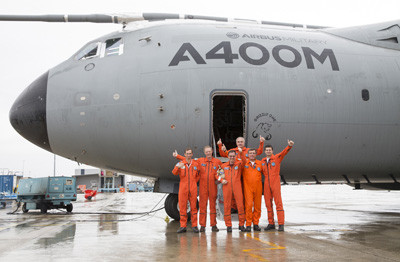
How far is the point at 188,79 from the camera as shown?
376 inches

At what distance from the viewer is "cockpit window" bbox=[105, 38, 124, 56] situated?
10.3 m

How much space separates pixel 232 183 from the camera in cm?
862

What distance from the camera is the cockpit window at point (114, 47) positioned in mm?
10336

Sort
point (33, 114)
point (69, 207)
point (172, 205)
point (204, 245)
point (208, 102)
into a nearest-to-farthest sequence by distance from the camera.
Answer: point (204, 245) < point (208, 102) < point (33, 114) < point (172, 205) < point (69, 207)

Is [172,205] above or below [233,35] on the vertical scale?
below

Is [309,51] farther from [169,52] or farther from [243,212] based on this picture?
[243,212]

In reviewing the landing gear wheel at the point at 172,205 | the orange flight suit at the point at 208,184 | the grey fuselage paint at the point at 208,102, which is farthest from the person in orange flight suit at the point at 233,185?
the landing gear wheel at the point at 172,205

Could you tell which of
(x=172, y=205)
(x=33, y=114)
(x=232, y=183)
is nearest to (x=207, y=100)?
(x=232, y=183)

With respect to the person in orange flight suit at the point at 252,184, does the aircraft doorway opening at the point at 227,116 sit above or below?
above

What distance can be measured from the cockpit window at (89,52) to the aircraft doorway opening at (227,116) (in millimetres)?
3657

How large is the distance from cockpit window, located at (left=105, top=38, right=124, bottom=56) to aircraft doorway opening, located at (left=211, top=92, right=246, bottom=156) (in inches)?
120

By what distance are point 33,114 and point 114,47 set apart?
2.84 m

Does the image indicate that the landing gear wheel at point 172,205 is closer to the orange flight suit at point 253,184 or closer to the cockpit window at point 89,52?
the orange flight suit at point 253,184

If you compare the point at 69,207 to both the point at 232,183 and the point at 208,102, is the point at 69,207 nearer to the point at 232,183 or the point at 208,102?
the point at 208,102
